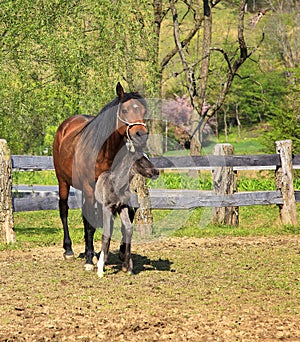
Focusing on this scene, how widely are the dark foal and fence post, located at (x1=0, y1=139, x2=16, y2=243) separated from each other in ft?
11.2

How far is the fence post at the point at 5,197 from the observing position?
38.1 feet

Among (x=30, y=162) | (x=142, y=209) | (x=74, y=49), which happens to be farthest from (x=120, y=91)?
(x=74, y=49)

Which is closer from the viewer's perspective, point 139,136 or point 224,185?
point 139,136

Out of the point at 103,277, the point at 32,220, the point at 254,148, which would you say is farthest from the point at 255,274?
the point at 254,148

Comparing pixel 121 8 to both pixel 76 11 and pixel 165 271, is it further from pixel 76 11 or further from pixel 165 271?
pixel 165 271

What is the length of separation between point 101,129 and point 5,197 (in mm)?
3652

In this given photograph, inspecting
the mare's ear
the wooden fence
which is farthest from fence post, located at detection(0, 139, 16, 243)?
the mare's ear

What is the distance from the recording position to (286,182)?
13289mm

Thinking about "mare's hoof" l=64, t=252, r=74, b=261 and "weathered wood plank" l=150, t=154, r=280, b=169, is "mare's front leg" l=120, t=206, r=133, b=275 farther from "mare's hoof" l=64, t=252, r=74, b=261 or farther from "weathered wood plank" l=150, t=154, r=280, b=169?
"weathered wood plank" l=150, t=154, r=280, b=169

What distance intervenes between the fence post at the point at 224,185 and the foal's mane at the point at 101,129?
15.9 ft

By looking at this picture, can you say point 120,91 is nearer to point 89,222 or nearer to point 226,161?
point 89,222

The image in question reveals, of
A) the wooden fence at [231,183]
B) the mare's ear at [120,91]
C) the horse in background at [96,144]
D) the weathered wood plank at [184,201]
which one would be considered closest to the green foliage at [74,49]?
the wooden fence at [231,183]

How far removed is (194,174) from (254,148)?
38090mm

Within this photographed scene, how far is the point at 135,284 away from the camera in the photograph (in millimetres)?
8023
